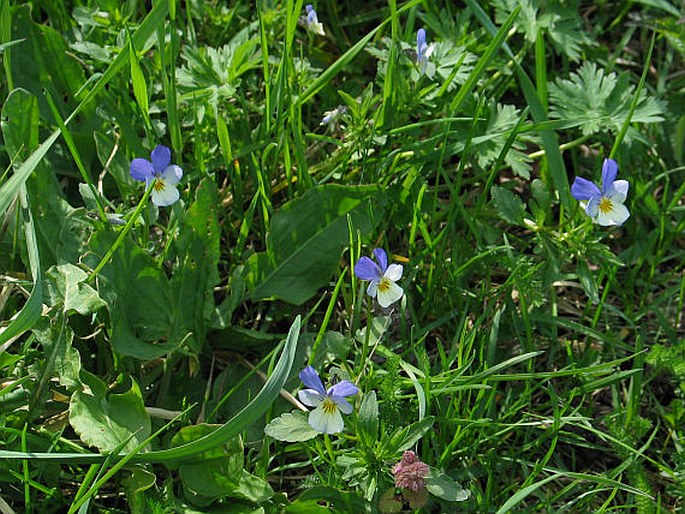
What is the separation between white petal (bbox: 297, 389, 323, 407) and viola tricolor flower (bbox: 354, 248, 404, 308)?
0.26m

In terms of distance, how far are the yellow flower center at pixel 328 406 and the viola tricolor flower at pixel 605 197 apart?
2.49 feet

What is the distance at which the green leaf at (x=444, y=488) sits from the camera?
6.28 feet

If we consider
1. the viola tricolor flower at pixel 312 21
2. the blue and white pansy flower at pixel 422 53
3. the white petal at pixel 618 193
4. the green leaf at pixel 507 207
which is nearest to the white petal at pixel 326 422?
the green leaf at pixel 507 207

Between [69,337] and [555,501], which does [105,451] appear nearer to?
[69,337]

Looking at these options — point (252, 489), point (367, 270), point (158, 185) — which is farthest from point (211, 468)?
point (158, 185)

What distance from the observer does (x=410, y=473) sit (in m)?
1.85

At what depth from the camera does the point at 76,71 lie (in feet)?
8.25

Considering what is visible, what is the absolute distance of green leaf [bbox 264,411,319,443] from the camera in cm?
192

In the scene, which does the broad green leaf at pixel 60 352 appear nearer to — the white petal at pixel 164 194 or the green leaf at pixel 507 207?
the white petal at pixel 164 194

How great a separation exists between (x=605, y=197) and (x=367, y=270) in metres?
0.61

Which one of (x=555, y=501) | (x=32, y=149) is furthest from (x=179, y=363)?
(x=555, y=501)

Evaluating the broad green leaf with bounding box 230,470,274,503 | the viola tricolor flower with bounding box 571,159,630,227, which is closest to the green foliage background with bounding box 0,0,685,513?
the broad green leaf with bounding box 230,470,274,503

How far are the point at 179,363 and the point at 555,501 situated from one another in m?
0.97

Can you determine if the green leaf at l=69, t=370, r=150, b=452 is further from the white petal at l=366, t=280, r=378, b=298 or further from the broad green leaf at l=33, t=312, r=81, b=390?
the white petal at l=366, t=280, r=378, b=298
